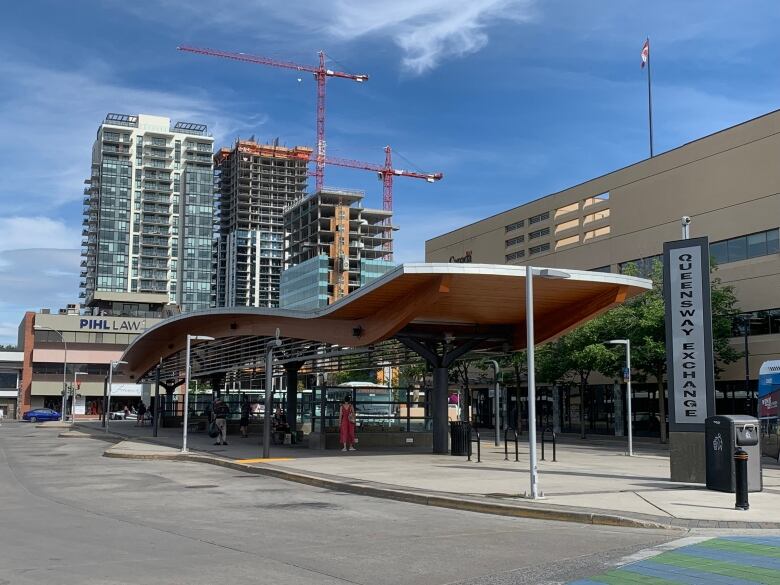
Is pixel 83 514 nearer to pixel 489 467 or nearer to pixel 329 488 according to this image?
pixel 329 488

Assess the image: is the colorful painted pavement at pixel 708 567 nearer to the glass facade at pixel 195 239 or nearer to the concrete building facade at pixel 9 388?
the concrete building facade at pixel 9 388

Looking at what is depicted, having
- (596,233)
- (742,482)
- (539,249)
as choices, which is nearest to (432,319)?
(742,482)

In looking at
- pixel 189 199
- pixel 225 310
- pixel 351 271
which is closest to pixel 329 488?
pixel 225 310

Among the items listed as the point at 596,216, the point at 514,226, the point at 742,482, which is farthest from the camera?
the point at 514,226

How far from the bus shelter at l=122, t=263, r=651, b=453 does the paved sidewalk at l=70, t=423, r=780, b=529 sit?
397cm

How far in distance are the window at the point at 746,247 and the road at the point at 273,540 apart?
105 feet

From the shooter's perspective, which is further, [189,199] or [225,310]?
[189,199]

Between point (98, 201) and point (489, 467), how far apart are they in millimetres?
166212

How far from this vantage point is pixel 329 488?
1758 centimetres

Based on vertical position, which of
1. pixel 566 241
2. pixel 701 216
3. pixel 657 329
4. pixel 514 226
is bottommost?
pixel 657 329

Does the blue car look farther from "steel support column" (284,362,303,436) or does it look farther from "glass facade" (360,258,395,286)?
"glass facade" (360,258,395,286)

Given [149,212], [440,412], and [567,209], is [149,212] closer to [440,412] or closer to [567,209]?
[567,209]

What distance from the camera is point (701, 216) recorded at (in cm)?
4412

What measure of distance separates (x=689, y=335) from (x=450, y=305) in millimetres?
8582
